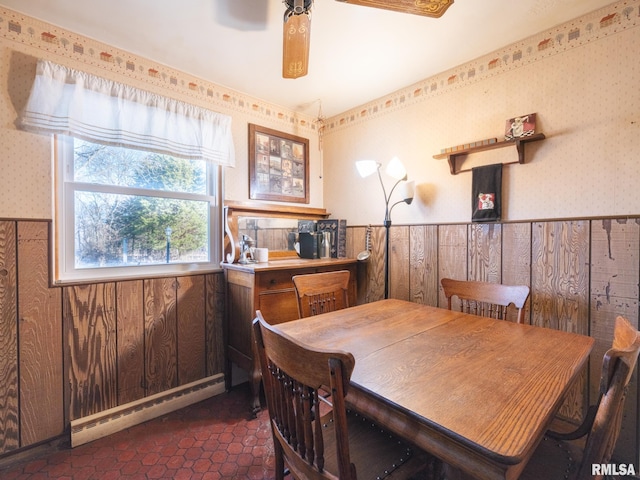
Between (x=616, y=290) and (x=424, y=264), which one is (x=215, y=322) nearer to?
(x=424, y=264)

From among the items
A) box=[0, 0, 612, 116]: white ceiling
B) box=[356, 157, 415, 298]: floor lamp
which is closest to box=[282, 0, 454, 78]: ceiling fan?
box=[0, 0, 612, 116]: white ceiling

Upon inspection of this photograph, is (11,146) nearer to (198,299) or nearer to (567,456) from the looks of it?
(198,299)

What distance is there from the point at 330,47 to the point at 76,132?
1.61 meters

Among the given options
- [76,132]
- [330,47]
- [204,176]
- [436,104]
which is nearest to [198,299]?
[204,176]

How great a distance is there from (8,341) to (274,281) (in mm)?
1457

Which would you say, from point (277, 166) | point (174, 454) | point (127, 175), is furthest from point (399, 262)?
point (127, 175)

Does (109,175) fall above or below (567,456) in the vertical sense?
above

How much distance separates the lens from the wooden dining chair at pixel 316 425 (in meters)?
0.70

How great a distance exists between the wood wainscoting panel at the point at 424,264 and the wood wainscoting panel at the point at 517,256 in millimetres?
457

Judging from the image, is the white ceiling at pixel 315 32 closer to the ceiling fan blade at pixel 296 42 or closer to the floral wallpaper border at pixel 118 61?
the floral wallpaper border at pixel 118 61

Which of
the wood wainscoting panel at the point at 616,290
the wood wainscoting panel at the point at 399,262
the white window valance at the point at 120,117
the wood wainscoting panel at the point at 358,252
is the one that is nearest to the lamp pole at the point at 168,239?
the white window valance at the point at 120,117

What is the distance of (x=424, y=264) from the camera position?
2271 millimetres

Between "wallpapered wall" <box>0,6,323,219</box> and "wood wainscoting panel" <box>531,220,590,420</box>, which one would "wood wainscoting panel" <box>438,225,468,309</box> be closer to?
"wood wainscoting panel" <box>531,220,590,420</box>

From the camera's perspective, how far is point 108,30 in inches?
67.7
